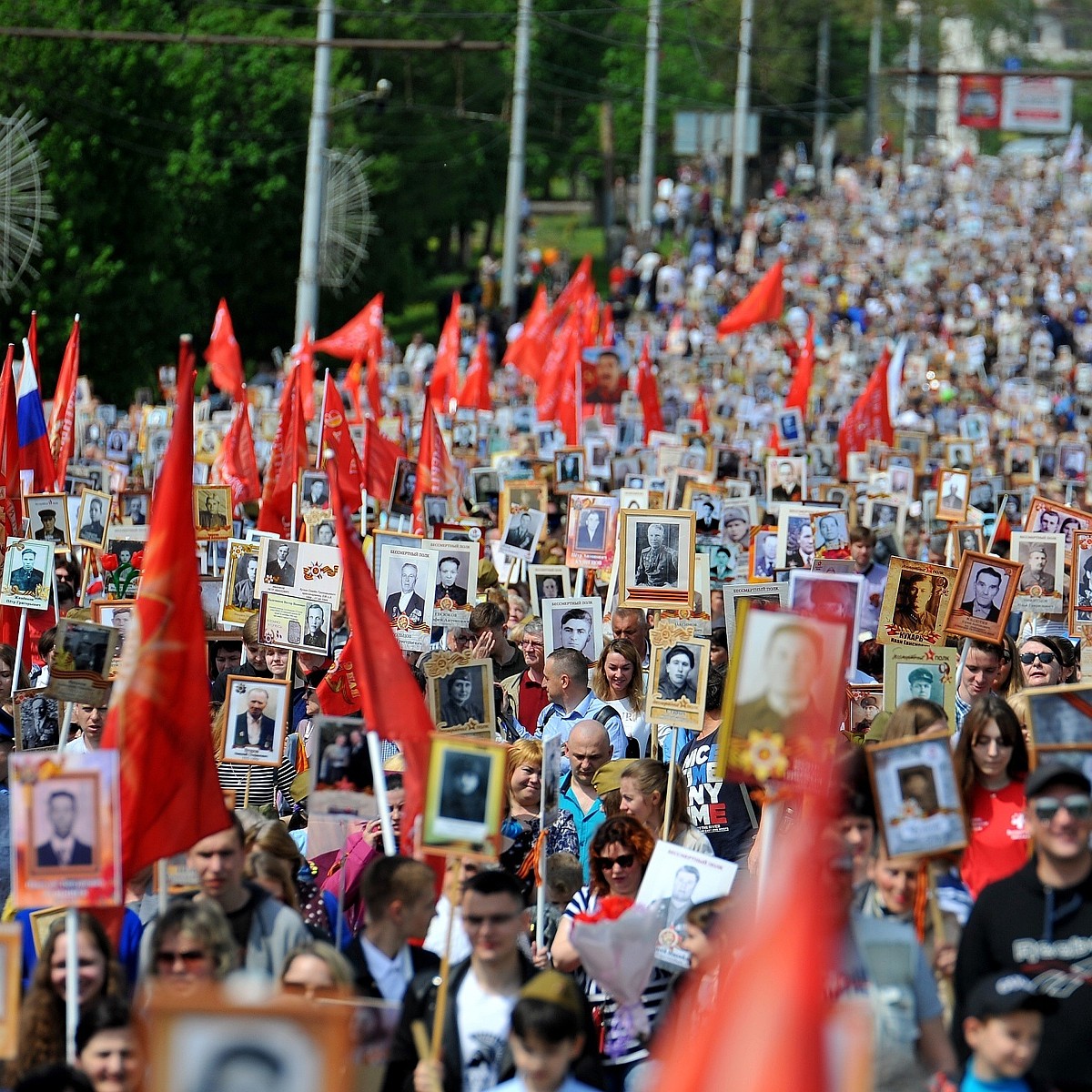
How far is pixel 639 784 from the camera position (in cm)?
784

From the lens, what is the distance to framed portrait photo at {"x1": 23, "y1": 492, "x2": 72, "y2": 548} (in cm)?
1277

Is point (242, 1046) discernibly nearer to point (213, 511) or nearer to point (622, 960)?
point (622, 960)

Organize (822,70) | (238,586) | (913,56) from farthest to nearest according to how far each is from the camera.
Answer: (913,56) → (822,70) → (238,586)

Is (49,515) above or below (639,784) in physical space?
above

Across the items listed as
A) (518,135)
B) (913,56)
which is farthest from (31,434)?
(913,56)

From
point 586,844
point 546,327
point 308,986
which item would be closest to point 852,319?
point 546,327

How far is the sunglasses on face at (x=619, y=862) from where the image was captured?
698 centimetres

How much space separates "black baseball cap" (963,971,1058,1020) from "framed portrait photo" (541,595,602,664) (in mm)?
5558

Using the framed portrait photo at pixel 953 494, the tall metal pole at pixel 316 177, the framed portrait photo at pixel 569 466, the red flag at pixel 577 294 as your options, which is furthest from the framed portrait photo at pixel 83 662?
the tall metal pole at pixel 316 177

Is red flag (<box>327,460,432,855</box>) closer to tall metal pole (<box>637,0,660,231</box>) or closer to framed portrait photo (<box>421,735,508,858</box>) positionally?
framed portrait photo (<box>421,735,508,858</box>)

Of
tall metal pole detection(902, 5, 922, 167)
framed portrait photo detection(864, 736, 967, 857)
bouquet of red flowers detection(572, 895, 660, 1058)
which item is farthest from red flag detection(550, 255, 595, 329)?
tall metal pole detection(902, 5, 922, 167)

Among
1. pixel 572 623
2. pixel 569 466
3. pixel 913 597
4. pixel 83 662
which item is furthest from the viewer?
pixel 569 466

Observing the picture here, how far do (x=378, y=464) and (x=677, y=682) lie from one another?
740 centimetres

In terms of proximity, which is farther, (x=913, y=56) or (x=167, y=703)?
(x=913, y=56)
